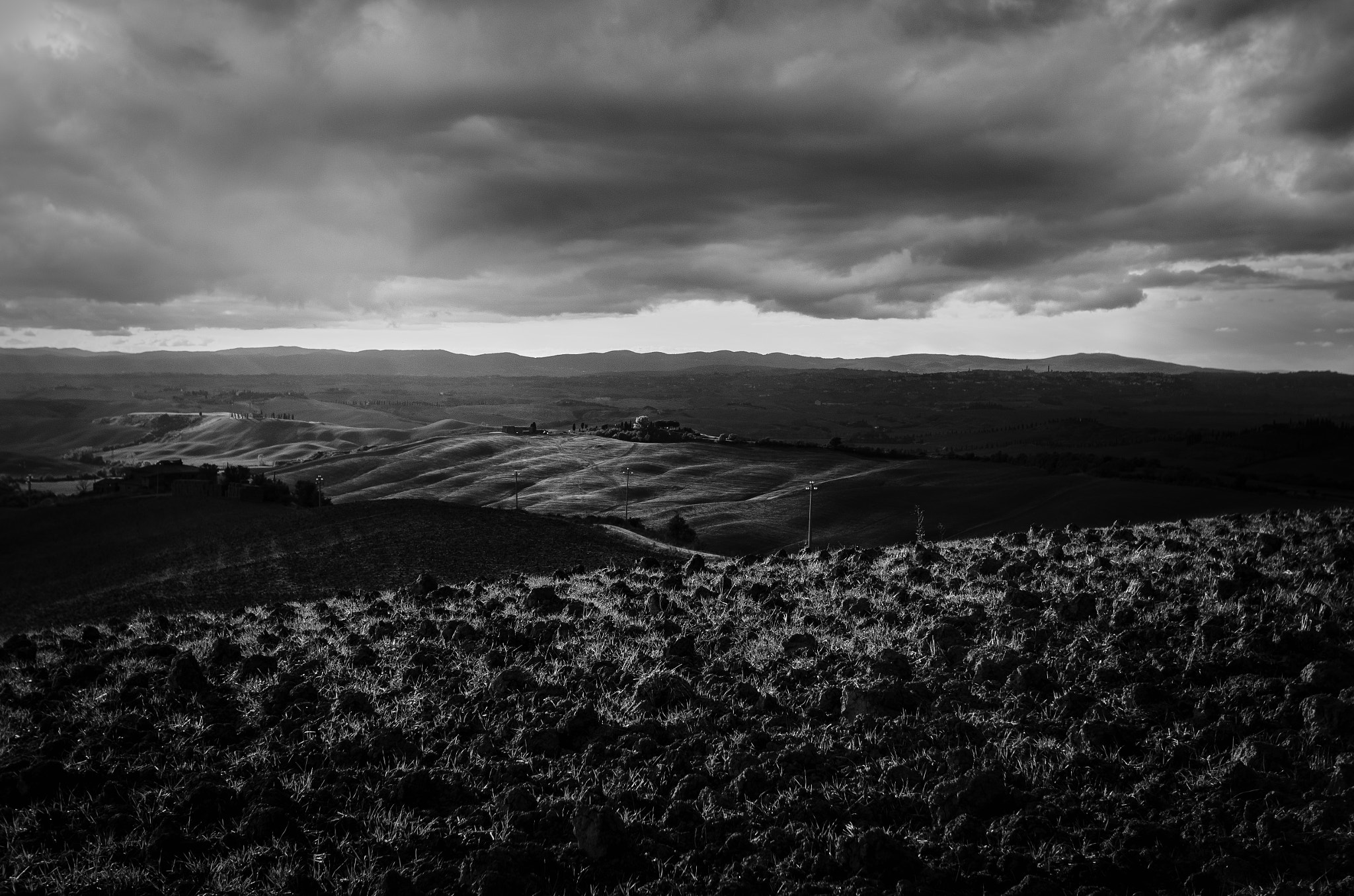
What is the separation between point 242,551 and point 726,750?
142ft

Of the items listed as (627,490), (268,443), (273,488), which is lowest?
(268,443)

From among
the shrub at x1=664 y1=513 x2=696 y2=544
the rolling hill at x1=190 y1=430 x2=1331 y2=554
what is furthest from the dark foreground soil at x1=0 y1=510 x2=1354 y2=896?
the shrub at x1=664 y1=513 x2=696 y2=544

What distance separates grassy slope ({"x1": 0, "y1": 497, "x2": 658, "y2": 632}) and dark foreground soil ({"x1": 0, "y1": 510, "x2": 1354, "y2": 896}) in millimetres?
16347

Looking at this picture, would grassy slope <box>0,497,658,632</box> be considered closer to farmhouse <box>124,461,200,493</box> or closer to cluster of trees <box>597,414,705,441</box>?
farmhouse <box>124,461,200,493</box>

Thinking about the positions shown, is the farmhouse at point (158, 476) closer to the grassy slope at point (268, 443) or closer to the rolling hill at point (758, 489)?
the rolling hill at point (758, 489)

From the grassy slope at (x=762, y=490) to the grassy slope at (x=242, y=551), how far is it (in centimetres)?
2410

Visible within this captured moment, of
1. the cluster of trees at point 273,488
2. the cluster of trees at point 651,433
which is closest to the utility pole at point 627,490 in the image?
the cluster of trees at point 273,488

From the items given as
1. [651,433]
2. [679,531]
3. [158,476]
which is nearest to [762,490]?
[679,531]

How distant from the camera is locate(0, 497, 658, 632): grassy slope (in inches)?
1331

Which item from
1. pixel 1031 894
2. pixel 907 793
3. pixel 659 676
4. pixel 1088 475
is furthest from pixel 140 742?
pixel 1088 475

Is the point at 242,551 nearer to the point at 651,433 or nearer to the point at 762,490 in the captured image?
the point at 762,490

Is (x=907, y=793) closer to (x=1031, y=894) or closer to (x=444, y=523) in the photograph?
(x=1031, y=894)

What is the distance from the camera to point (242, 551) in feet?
145

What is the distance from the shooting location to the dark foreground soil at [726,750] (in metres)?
5.71
